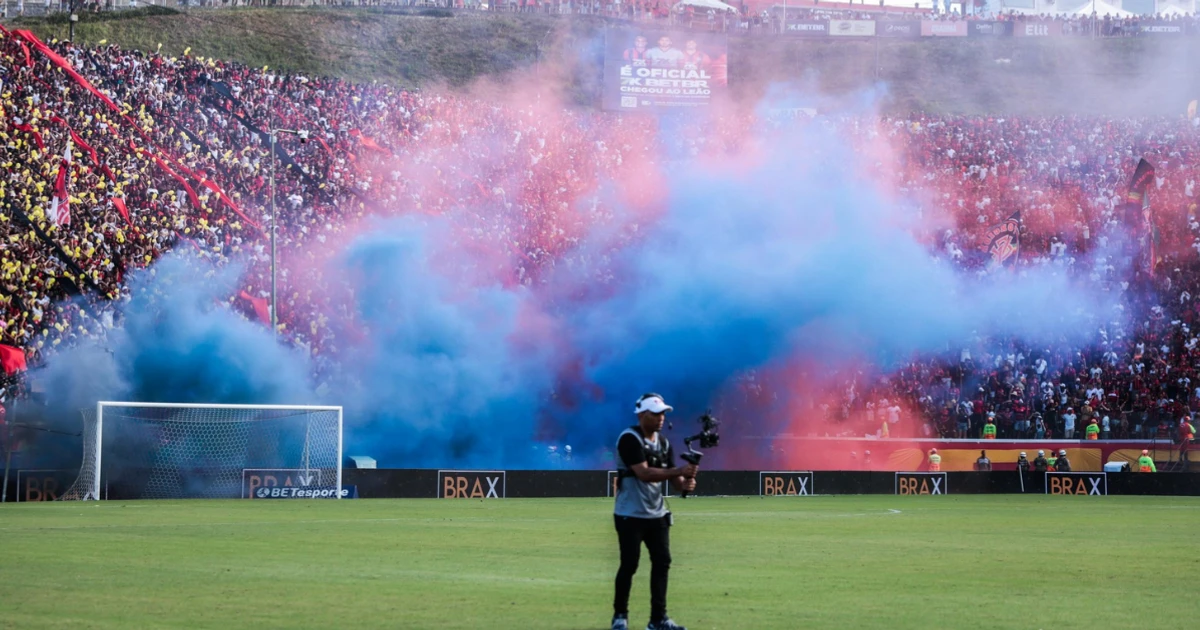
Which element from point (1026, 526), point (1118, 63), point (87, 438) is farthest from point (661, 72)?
point (1026, 526)

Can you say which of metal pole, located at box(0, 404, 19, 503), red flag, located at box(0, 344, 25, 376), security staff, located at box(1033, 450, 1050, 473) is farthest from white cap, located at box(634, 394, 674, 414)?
security staff, located at box(1033, 450, 1050, 473)

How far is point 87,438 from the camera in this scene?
111ft

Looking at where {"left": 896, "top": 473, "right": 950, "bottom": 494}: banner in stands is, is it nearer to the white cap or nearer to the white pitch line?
the white pitch line

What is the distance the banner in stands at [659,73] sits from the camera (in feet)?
223

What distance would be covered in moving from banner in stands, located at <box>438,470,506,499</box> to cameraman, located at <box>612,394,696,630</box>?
26.9m

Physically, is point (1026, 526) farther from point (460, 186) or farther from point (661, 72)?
point (661, 72)

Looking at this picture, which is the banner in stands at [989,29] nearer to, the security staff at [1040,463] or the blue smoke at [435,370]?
the security staff at [1040,463]

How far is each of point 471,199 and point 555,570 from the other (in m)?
39.7

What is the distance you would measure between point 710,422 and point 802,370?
38.3 m

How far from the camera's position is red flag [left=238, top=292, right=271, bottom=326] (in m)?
43.0

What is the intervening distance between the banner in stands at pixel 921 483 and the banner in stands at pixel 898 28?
46.1 metres

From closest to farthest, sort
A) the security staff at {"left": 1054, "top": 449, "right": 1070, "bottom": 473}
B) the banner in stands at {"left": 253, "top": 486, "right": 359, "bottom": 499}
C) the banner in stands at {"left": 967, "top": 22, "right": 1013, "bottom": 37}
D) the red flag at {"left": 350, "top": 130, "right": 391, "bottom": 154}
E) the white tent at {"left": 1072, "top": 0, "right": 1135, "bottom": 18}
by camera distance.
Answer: the banner in stands at {"left": 253, "top": 486, "right": 359, "bottom": 499}
the security staff at {"left": 1054, "top": 449, "right": 1070, "bottom": 473}
the red flag at {"left": 350, "top": 130, "right": 391, "bottom": 154}
the banner in stands at {"left": 967, "top": 22, "right": 1013, "bottom": 37}
the white tent at {"left": 1072, "top": 0, "right": 1135, "bottom": 18}

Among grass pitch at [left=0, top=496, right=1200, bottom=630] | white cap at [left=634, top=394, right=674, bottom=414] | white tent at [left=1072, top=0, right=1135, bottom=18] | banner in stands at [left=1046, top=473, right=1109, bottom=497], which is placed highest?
white tent at [left=1072, top=0, right=1135, bottom=18]

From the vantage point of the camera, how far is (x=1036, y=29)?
3216 inches
